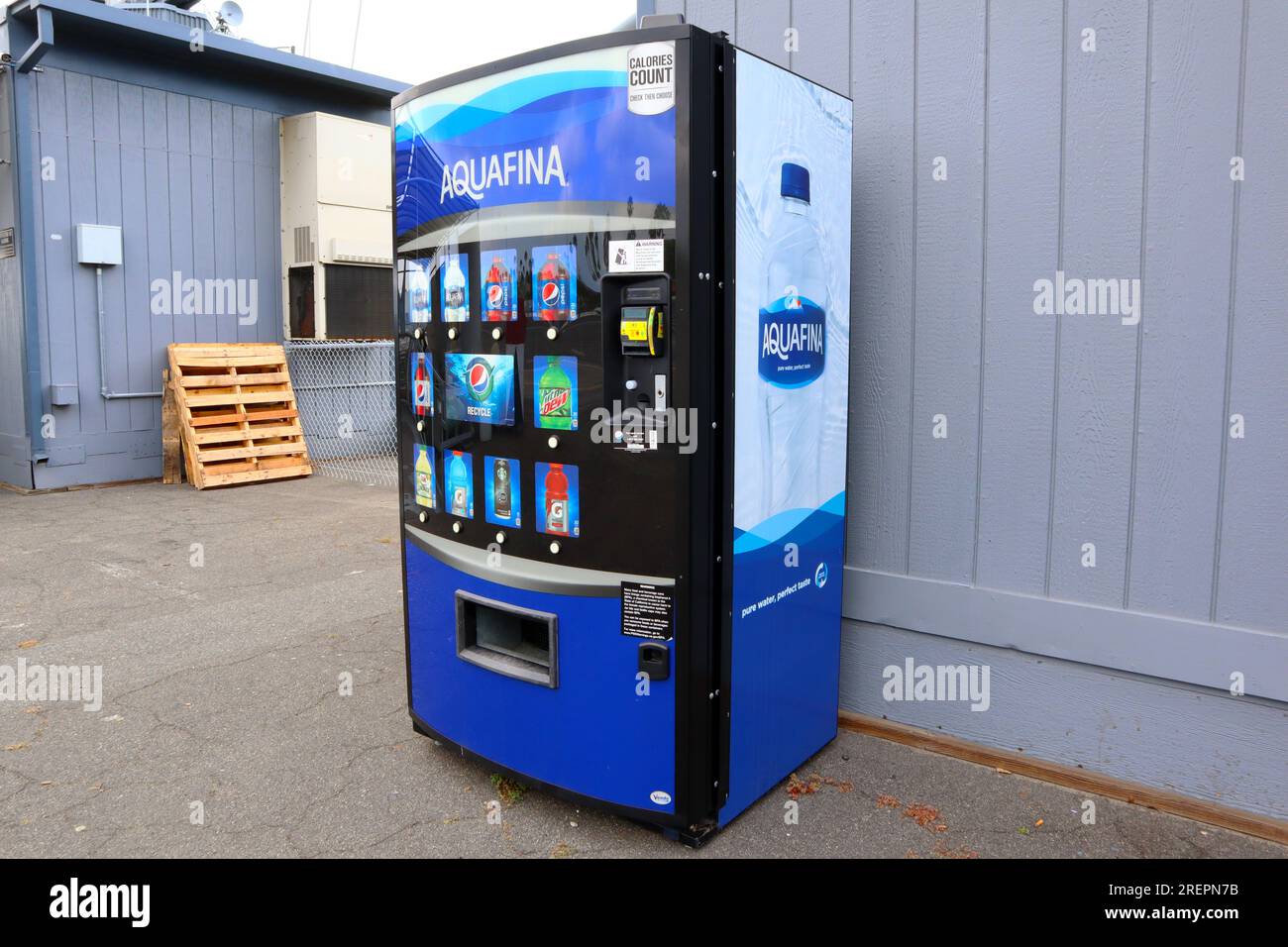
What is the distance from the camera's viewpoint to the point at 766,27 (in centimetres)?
383

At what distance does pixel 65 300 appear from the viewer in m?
8.86

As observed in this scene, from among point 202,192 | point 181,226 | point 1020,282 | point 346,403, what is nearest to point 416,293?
point 1020,282

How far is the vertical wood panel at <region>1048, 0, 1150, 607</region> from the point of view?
119 inches

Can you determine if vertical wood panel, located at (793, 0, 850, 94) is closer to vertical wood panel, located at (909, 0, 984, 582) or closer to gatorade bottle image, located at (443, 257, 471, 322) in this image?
vertical wood panel, located at (909, 0, 984, 582)

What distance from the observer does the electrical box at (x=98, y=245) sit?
Result: 8789 millimetres

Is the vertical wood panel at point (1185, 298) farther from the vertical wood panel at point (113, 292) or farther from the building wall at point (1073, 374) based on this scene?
the vertical wood panel at point (113, 292)

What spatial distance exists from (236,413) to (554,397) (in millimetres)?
7773

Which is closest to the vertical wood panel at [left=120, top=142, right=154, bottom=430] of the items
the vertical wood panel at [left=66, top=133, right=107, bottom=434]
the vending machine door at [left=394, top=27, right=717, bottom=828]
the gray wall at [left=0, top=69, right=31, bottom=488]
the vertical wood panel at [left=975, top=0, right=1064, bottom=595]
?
the vertical wood panel at [left=66, top=133, right=107, bottom=434]

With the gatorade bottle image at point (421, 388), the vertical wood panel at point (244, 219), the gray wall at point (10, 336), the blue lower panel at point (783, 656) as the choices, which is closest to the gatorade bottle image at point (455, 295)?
the gatorade bottle image at point (421, 388)

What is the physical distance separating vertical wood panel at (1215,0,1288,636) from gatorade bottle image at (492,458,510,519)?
2205mm

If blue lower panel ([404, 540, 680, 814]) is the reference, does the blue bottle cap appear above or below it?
above

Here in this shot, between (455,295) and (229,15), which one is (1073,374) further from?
(229,15)

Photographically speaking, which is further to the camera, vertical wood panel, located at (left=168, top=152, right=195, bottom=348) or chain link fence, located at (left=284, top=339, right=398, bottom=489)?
chain link fence, located at (left=284, top=339, right=398, bottom=489)
